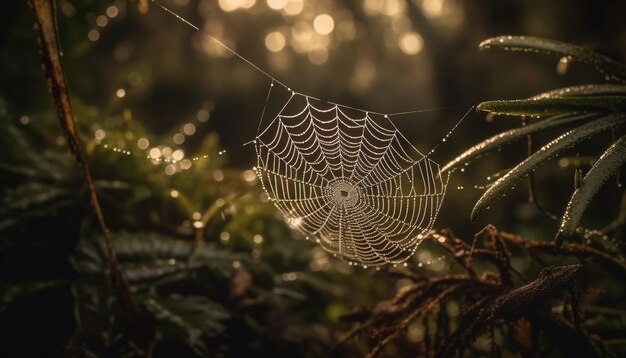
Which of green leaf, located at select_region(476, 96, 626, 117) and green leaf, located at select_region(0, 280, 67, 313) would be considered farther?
green leaf, located at select_region(0, 280, 67, 313)

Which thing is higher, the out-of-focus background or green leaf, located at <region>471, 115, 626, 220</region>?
the out-of-focus background

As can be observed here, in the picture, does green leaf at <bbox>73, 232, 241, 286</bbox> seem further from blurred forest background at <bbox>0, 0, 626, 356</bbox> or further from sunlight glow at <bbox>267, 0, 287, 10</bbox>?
sunlight glow at <bbox>267, 0, 287, 10</bbox>

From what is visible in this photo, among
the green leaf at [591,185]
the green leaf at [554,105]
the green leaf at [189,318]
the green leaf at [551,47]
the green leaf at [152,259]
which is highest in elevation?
the green leaf at [551,47]

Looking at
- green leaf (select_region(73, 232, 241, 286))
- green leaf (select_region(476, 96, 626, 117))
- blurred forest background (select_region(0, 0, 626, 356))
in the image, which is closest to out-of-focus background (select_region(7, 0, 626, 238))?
blurred forest background (select_region(0, 0, 626, 356))

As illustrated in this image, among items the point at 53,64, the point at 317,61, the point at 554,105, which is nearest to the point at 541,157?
the point at 554,105

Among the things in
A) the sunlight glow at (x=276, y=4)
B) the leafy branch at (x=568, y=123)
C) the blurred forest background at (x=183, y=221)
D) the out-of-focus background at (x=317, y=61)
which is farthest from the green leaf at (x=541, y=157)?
the sunlight glow at (x=276, y=4)

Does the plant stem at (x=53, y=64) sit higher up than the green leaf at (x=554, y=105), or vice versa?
the green leaf at (x=554, y=105)

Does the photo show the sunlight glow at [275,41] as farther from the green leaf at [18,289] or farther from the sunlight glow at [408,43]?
the green leaf at [18,289]
